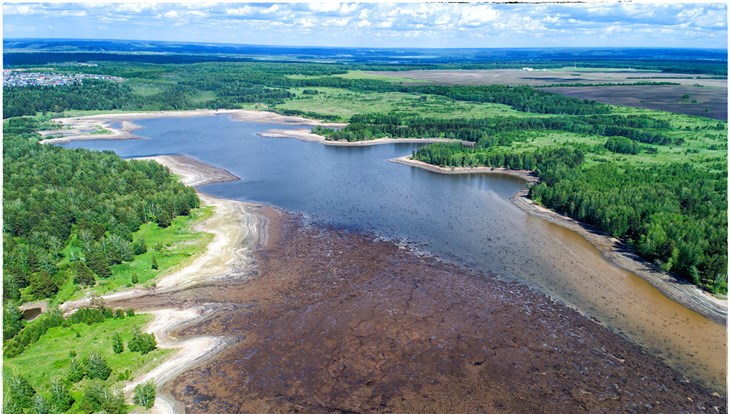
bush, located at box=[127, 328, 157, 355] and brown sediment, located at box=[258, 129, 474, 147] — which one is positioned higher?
brown sediment, located at box=[258, 129, 474, 147]

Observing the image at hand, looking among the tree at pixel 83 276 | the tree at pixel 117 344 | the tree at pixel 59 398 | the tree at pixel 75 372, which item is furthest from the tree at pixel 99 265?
the tree at pixel 59 398

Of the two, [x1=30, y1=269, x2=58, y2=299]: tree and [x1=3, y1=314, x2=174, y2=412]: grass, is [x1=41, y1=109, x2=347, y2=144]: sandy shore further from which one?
[x1=3, y1=314, x2=174, y2=412]: grass

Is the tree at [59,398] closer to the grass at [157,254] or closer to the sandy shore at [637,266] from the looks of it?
the grass at [157,254]

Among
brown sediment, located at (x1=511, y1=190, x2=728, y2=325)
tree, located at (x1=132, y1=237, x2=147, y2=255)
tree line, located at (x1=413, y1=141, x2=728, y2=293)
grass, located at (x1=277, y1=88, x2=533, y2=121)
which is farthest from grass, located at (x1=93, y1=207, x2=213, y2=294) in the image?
grass, located at (x1=277, y1=88, x2=533, y2=121)

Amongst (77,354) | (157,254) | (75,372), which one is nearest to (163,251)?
(157,254)

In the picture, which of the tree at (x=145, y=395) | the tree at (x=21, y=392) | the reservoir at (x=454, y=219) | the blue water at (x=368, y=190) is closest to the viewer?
the tree at (x=21, y=392)

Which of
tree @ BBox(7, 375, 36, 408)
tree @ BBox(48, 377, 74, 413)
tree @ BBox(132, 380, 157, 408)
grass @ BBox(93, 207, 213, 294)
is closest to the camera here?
tree @ BBox(7, 375, 36, 408)

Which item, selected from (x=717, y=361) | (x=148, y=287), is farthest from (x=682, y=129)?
(x=148, y=287)

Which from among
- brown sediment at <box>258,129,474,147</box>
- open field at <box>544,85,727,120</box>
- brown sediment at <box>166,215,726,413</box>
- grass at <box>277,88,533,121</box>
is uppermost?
open field at <box>544,85,727,120</box>
